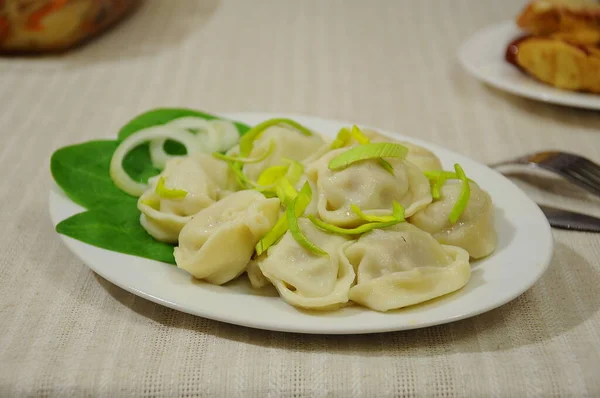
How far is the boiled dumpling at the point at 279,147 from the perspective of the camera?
1.82 meters

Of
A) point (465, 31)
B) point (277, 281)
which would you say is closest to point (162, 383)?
point (277, 281)

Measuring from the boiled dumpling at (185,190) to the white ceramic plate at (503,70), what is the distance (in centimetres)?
133

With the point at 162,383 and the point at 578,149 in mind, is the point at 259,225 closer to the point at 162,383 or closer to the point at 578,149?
the point at 162,383

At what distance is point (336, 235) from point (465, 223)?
314mm

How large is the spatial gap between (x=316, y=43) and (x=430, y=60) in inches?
22.8

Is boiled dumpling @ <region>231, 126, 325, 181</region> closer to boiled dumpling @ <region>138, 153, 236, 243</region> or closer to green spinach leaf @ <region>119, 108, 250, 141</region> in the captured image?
boiled dumpling @ <region>138, 153, 236, 243</region>

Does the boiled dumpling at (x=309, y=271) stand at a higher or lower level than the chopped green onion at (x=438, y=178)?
lower

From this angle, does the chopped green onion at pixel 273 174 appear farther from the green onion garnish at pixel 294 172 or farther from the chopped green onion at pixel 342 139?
the chopped green onion at pixel 342 139

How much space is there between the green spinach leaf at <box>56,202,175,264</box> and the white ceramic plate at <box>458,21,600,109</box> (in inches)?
62.4

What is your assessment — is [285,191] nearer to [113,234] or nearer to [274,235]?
[274,235]

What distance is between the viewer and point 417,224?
1580 mm

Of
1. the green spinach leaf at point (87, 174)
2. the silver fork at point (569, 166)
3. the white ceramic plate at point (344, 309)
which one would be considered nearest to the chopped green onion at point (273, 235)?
the white ceramic plate at point (344, 309)

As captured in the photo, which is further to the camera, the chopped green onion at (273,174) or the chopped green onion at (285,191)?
the chopped green onion at (273,174)

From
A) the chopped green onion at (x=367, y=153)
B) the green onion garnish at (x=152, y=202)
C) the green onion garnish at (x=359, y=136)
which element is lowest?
the green onion garnish at (x=152, y=202)
